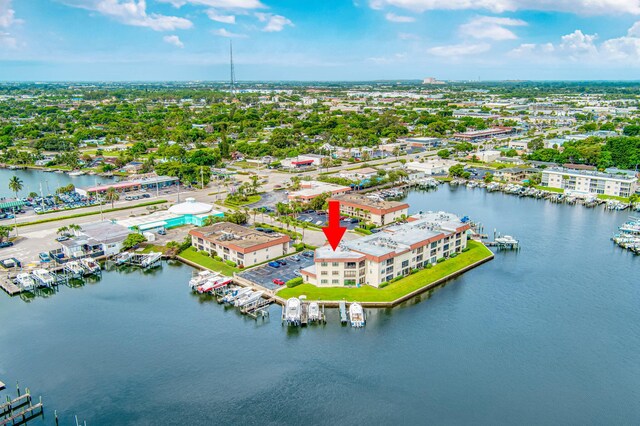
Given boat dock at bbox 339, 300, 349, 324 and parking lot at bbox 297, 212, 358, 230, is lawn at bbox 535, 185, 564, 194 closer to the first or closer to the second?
parking lot at bbox 297, 212, 358, 230

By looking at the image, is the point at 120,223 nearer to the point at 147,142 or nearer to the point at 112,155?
the point at 112,155

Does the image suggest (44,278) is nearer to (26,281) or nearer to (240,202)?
(26,281)

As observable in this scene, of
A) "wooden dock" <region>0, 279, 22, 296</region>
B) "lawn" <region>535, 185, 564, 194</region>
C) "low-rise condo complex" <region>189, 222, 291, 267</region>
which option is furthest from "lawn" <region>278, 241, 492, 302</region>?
"lawn" <region>535, 185, 564, 194</region>

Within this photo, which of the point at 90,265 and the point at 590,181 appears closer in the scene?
the point at 90,265

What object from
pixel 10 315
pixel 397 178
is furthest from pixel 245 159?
pixel 10 315

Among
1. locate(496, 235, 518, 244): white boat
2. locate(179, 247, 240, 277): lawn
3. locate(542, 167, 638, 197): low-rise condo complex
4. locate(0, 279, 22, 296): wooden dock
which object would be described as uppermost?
locate(542, 167, 638, 197): low-rise condo complex

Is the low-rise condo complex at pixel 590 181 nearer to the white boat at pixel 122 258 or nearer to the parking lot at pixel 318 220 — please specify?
the parking lot at pixel 318 220

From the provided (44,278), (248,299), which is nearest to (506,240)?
(248,299)
